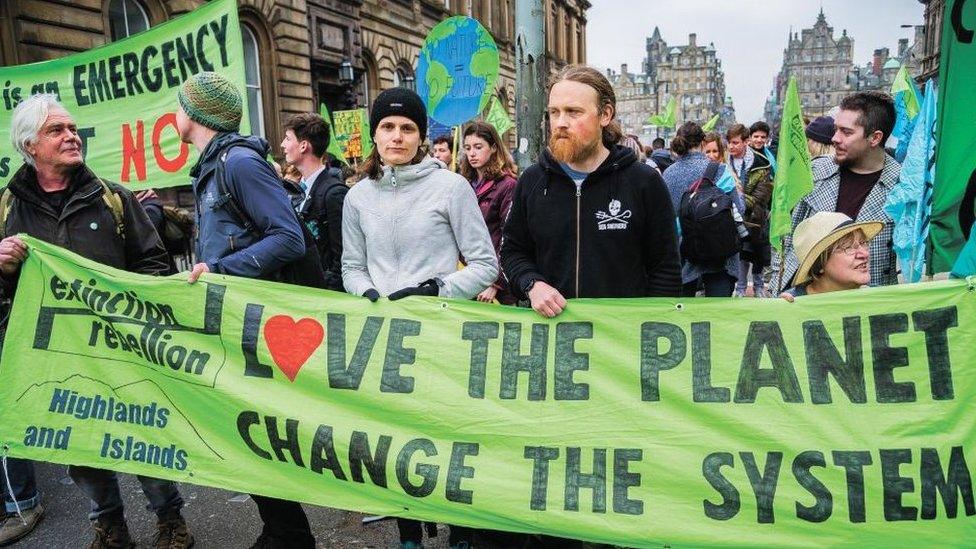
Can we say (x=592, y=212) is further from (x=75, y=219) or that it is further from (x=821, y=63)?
(x=821, y=63)

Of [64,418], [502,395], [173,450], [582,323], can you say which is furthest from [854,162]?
[64,418]

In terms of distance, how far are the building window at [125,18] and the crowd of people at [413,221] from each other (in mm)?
9855

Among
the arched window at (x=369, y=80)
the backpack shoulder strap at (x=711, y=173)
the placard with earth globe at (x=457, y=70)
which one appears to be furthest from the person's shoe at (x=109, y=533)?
the arched window at (x=369, y=80)

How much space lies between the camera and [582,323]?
2525mm

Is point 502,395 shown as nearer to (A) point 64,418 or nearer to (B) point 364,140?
(A) point 64,418

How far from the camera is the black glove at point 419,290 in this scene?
2.71 m

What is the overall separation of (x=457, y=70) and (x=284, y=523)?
482 cm

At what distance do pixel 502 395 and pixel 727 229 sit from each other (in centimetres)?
340

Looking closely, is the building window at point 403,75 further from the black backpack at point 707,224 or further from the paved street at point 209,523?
the paved street at point 209,523

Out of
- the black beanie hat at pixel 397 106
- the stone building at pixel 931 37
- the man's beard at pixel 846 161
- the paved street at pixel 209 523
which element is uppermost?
the stone building at pixel 931 37

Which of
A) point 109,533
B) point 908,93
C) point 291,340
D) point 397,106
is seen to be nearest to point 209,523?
point 109,533

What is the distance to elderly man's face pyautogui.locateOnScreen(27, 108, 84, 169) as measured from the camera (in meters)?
3.04

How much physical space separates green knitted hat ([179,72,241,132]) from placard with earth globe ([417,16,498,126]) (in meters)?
3.63

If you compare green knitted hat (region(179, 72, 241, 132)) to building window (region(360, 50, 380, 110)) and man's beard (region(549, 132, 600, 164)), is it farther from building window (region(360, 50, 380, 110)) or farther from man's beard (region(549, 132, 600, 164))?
building window (region(360, 50, 380, 110))
